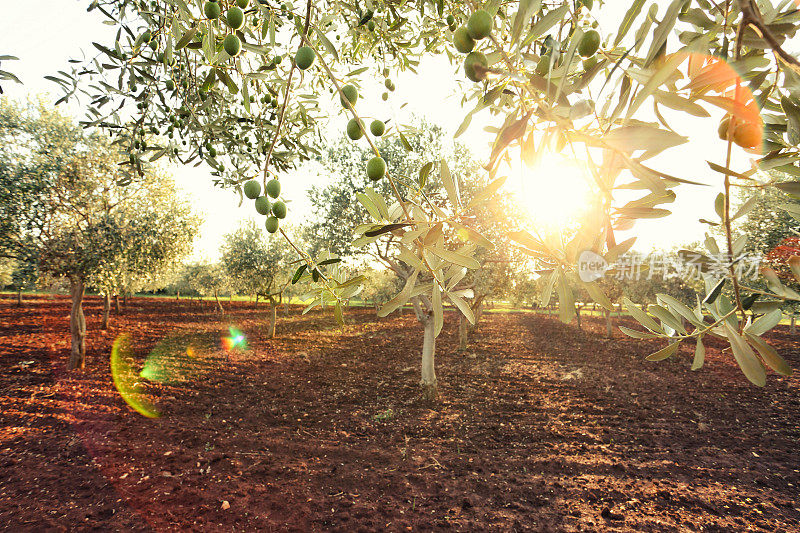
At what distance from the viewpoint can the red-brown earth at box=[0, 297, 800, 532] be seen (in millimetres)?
4605

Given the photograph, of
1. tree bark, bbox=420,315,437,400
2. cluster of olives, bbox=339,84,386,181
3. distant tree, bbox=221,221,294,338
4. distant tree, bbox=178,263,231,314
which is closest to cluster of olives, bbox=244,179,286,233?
cluster of olives, bbox=339,84,386,181

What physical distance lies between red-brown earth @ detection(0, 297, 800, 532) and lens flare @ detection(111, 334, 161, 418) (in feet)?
0.78

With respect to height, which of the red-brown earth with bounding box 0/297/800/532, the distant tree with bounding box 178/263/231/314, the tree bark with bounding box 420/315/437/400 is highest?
the distant tree with bounding box 178/263/231/314

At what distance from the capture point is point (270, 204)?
1.31 metres

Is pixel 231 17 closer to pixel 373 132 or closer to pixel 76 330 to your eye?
pixel 373 132

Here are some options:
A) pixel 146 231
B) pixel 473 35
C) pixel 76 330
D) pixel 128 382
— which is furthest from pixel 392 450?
pixel 76 330

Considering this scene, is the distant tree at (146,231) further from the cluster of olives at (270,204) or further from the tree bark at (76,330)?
the cluster of olives at (270,204)

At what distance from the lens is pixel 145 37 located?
2.13m

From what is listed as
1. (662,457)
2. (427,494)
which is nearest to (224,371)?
(427,494)

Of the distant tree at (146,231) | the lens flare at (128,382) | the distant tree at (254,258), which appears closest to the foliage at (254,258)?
the distant tree at (254,258)

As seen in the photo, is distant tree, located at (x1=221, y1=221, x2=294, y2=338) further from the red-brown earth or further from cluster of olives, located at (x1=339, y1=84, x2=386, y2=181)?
cluster of olives, located at (x1=339, y1=84, x2=386, y2=181)

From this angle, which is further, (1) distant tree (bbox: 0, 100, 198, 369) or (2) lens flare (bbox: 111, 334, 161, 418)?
(1) distant tree (bbox: 0, 100, 198, 369)

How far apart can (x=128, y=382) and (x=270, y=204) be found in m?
11.5

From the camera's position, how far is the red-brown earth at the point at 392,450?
4605mm
